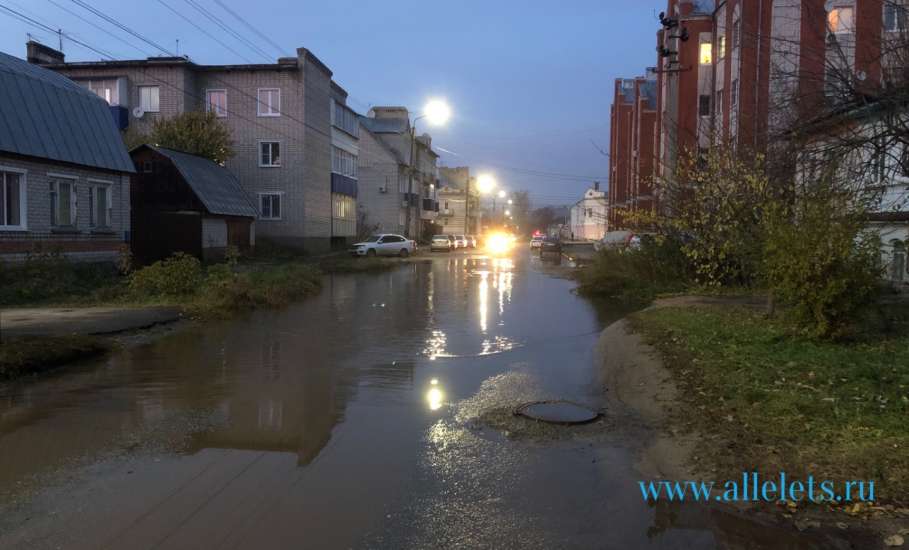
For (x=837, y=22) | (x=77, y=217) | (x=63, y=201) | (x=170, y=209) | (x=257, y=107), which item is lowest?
(x=77, y=217)

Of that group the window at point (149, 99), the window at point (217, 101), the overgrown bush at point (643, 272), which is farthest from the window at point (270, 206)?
the overgrown bush at point (643, 272)

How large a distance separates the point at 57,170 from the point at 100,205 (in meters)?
2.71

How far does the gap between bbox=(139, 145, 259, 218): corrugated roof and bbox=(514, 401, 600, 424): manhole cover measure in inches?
963

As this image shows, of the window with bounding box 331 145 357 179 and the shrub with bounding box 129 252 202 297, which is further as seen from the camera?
the window with bounding box 331 145 357 179

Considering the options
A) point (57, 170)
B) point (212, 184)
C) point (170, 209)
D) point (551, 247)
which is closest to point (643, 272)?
point (57, 170)

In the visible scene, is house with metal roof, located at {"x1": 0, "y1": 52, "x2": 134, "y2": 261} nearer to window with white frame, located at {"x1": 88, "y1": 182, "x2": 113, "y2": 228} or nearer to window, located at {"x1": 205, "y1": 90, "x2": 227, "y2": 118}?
window with white frame, located at {"x1": 88, "y1": 182, "x2": 113, "y2": 228}

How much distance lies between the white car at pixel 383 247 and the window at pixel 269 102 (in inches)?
392

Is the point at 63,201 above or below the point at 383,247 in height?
above

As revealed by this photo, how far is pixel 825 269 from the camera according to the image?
30.3ft

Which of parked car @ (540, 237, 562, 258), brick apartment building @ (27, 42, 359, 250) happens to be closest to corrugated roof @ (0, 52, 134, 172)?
brick apartment building @ (27, 42, 359, 250)

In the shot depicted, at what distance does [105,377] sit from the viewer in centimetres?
938

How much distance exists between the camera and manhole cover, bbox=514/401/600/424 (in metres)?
7.46

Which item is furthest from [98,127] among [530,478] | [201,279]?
[530,478]

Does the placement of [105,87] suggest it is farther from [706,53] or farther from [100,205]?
[706,53]
